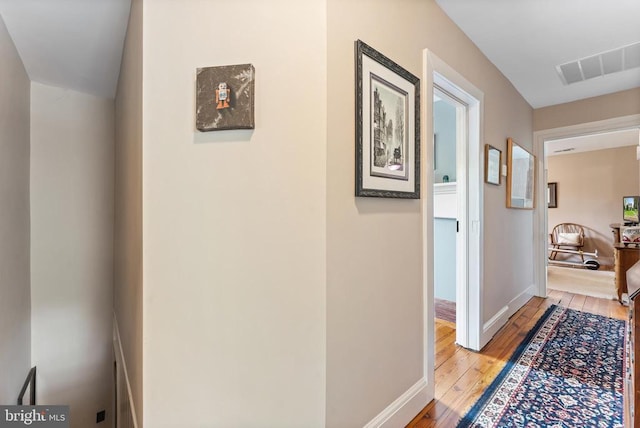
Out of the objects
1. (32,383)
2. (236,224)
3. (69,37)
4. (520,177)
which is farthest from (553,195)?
(32,383)

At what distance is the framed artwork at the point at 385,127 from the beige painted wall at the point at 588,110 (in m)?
2.96

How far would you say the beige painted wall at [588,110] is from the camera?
117 inches

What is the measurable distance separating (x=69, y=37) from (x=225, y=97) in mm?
1660

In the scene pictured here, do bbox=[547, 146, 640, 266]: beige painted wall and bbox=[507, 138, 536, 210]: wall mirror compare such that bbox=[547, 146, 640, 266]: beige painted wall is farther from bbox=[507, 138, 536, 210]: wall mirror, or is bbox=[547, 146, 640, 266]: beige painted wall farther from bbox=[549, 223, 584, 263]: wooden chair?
bbox=[507, 138, 536, 210]: wall mirror

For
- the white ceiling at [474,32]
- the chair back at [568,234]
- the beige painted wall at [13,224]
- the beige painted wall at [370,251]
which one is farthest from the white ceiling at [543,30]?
the chair back at [568,234]

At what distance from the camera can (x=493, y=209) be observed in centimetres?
249

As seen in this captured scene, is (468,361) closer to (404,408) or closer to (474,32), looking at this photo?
(404,408)

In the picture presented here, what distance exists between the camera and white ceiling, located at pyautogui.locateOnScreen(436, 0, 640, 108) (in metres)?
1.80

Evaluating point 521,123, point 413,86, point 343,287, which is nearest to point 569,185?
point 521,123

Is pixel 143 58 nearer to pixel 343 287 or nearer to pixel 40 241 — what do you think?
pixel 343 287

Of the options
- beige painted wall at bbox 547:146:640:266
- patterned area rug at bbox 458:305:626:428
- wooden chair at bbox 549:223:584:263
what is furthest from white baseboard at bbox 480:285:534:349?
beige painted wall at bbox 547:146:640:266

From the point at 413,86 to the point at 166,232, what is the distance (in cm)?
139

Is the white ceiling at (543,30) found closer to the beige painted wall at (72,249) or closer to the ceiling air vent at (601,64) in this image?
the ceiling air vent at (601,64)

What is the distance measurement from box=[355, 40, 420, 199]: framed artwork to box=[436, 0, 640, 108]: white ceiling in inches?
31.5
